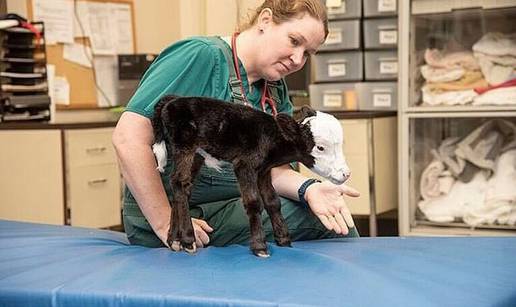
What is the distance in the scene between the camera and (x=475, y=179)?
2.64m

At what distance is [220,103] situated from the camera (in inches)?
46.0

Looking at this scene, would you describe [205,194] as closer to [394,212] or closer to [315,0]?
[315,0]

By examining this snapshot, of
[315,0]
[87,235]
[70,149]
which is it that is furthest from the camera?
[70,149]

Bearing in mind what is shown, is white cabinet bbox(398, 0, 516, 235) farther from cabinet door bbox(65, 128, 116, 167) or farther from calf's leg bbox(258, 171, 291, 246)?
calf's leg bbox(258, 171, 291, 246)

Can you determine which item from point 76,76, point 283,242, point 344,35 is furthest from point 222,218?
point 76,76

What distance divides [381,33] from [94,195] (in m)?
1.31

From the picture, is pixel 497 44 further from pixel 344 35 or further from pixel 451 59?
pixel 344 35

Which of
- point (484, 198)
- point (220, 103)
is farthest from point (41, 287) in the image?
point (484, 198)

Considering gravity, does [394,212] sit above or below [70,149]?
below

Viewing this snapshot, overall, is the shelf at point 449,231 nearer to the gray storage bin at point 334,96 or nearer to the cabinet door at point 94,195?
the gray storage bin at point 334,96

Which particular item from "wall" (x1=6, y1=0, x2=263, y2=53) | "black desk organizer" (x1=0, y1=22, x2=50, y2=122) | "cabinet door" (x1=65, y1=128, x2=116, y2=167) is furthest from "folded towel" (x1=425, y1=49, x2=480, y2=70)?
"black desk organizer" (x1=0, y1=22, x2=50, y2=122)

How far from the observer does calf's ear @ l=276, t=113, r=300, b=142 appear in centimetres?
118

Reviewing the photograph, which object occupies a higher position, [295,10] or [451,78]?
[295,10]

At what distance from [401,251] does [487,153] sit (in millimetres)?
1543
